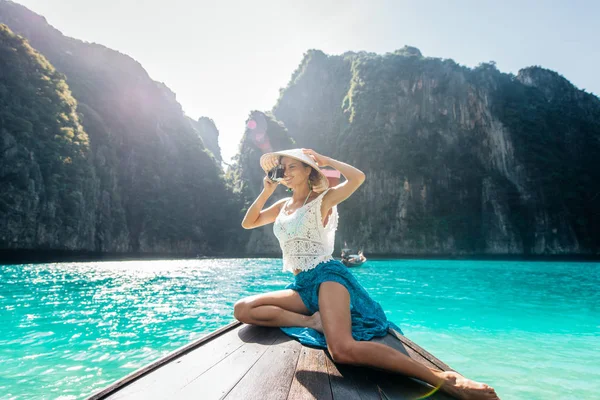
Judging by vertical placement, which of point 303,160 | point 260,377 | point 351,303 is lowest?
point 260,377

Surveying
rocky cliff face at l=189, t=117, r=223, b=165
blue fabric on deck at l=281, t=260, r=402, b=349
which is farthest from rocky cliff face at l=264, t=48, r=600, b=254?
rocky cliff face at l=189, t=117, r=223, b=165

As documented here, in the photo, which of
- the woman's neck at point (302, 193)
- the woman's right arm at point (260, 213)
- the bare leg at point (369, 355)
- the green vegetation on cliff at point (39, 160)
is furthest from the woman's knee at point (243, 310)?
the green vegetation on cliff at point (39, 160)

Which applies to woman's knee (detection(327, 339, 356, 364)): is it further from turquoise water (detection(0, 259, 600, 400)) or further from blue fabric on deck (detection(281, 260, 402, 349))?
turquoise water (detection(0, 259, 600, 400))

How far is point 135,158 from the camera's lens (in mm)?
53594

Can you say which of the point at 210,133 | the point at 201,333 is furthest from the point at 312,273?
the point at 210,133

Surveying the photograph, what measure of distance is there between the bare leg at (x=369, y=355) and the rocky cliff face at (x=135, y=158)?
4411 cm

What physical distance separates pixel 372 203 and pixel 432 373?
182ft

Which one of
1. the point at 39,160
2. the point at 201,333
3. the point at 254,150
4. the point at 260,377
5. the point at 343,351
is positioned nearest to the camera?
the point at 260,377

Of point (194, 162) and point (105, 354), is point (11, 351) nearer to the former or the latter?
point (105, 354)

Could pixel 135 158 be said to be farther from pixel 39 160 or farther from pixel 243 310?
pixel 243 310

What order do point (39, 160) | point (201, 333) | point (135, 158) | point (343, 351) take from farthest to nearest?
point (135, 158), point (39, 160), point (201, 333), point (343, 351)

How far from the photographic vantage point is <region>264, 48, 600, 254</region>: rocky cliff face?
165ft

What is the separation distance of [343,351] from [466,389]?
658 mm

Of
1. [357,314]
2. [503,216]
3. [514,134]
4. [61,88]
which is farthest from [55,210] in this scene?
[514,134]
